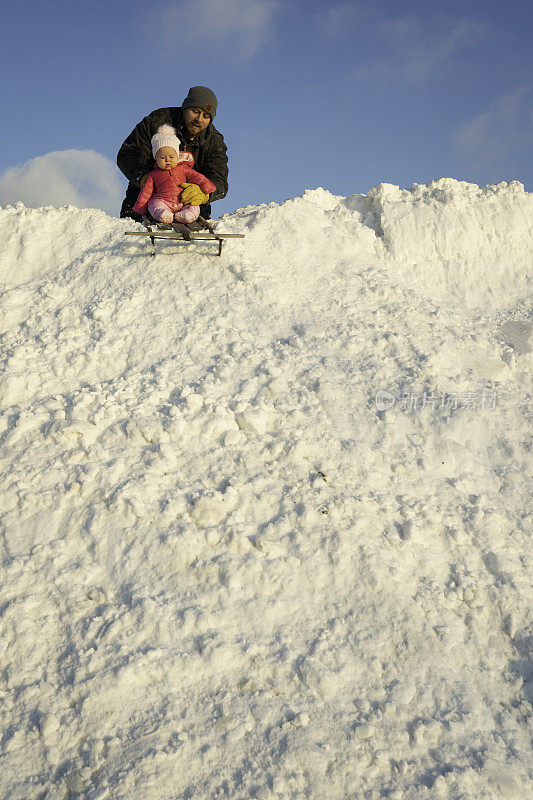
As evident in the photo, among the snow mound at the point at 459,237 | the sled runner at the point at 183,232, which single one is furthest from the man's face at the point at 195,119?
the snow mound at the point at 459,237

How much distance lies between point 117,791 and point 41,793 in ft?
1.18

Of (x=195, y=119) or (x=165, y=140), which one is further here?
(x=195, y=119)

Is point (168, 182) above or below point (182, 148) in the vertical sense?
below

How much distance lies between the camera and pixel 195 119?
17.0 ft

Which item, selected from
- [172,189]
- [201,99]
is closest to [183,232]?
[172,189]

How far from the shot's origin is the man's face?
5125 mm

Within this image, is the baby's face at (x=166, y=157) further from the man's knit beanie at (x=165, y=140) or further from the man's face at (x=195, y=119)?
the man's face at (x=195, y=119)

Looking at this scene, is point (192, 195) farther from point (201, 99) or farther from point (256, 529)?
point (256, 529)

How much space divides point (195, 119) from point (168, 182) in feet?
2.21

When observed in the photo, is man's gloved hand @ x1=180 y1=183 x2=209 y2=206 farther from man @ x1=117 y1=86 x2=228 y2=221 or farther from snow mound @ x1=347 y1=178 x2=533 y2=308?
snow mound @ x1=347 y1=178 x2=533 y2=308

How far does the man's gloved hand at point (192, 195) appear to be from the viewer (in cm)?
512

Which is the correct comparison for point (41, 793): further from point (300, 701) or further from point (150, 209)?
point (150, 209)

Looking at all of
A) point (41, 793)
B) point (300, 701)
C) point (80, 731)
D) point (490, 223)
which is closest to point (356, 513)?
point (300, 701)

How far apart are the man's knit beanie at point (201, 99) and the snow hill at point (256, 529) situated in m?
1.27
